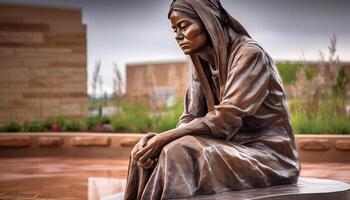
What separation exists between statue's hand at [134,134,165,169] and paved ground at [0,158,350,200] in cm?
224

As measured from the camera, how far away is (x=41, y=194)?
6.86m

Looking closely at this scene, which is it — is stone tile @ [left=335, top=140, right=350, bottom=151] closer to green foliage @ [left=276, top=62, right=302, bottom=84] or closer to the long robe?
the long robe

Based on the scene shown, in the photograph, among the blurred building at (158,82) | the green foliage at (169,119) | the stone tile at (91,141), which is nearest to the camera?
the stone tile at (91,141)

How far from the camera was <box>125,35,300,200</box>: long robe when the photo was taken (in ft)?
13.8

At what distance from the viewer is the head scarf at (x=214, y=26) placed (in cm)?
457

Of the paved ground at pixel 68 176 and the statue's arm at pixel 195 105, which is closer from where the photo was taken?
the statue's arm at pixel 195 105

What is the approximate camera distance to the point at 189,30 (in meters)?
4.57

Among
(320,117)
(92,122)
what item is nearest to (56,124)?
(92,122)

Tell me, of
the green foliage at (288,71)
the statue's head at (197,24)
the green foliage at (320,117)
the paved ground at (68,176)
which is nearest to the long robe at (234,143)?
the statue's head at (197,24)

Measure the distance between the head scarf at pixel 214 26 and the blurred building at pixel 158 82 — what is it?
23.6 feet

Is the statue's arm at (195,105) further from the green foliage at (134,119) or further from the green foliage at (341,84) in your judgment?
the green foliage at (134,119)

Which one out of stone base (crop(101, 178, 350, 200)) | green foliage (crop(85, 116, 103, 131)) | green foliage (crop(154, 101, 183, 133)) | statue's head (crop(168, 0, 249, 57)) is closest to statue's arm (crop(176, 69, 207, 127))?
statue's head (crop(168, 0, 249, 57))

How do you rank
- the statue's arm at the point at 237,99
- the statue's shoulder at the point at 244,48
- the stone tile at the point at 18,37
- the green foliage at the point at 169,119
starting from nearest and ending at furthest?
the statue's arm at the point at 237,99 → the statue's shoulder at the point at 244,48 → the green foliage at the point at 169,119 → the stone tile at the point at 18,37

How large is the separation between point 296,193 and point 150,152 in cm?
97
